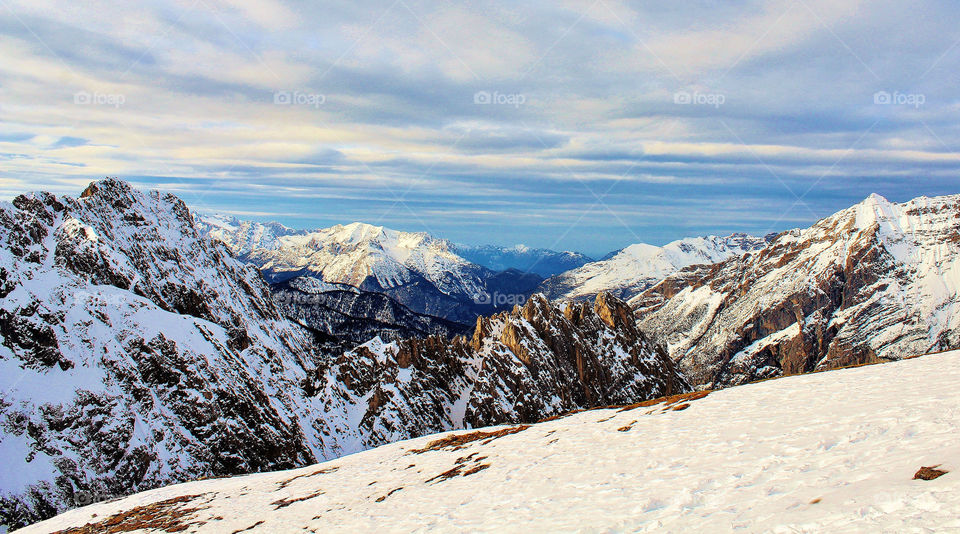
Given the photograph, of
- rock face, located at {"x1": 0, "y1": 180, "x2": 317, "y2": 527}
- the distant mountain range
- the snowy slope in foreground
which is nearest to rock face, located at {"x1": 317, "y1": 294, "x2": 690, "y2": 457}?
the distant mountain range

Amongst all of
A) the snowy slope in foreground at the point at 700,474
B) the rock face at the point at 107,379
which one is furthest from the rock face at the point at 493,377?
the snowy slope in foreground at the point at 700,474

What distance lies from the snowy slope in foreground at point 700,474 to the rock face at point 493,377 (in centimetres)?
9585

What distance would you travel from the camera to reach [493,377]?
153 metres

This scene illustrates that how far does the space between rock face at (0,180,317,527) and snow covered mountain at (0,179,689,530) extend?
304 millimetres

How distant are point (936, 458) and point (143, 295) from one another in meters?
147

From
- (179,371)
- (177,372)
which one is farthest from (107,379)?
(179,371)

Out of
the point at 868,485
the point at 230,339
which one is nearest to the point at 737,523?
the point at 868,485

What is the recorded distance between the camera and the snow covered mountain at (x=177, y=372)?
87.0m

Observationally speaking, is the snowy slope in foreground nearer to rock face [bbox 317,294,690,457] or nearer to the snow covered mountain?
the snow covered mountain

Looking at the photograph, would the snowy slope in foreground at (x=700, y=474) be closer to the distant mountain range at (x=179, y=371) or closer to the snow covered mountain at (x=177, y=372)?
the snow covered mountain at (x=177, y=372)

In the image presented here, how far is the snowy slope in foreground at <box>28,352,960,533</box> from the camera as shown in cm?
1393

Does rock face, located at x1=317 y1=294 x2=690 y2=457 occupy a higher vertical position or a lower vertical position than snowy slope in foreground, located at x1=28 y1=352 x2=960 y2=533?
lower

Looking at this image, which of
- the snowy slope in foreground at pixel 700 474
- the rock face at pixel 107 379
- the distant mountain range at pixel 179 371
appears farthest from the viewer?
the distant mountain range at pixel 179 371

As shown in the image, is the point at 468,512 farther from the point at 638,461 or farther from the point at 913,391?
the point at 913,391
